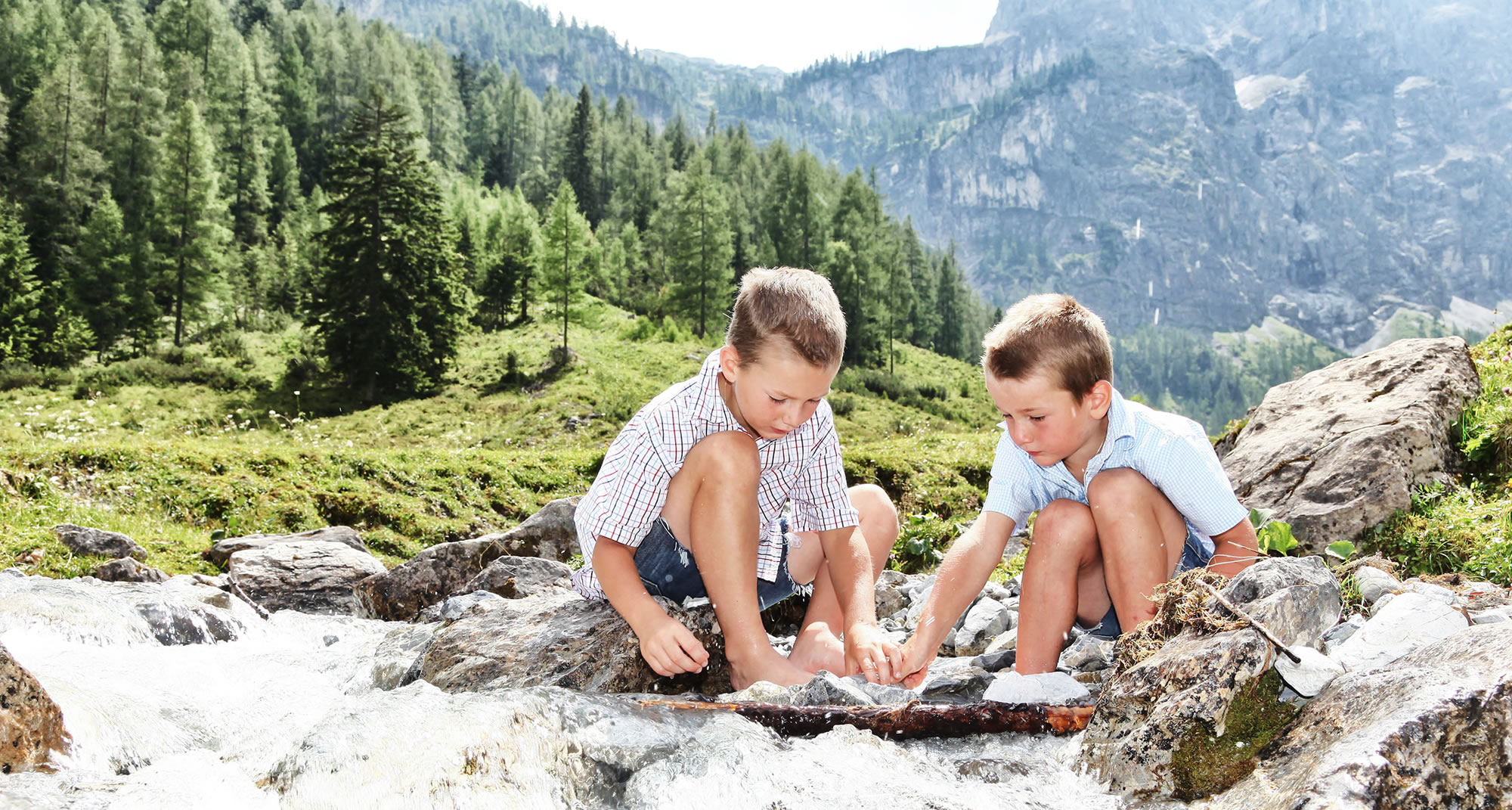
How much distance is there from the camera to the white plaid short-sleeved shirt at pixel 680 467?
4000 millimetres

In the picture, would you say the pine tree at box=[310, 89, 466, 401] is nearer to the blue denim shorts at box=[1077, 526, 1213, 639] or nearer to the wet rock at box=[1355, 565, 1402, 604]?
the blue denim shorts at box=[1077, 526, 1213, 639]

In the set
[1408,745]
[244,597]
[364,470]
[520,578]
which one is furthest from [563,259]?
[1408,745]

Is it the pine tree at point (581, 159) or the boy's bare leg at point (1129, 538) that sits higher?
the pine tree at point (581, 159)

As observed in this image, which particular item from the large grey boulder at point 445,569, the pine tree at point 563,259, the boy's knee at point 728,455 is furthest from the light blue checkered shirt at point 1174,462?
the pine tree at point 563,259

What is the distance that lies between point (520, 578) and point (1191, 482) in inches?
193

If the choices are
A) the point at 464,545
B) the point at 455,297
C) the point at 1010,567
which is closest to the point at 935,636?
the point at 1010,567

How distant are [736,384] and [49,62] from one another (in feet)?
225

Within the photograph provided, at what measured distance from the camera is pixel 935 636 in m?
4.01

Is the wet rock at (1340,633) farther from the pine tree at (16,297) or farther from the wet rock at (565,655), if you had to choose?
the pine tree at (16,297)

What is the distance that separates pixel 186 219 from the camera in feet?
133

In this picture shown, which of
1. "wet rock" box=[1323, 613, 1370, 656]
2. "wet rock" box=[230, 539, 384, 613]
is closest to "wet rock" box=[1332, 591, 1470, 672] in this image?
"wet rock" box=[1323, 613, 1370, 656]

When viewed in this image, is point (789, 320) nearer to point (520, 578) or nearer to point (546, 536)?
point (520, 578)

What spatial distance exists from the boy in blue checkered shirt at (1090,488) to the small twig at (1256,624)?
0.75 metres

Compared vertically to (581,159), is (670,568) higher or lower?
lower
